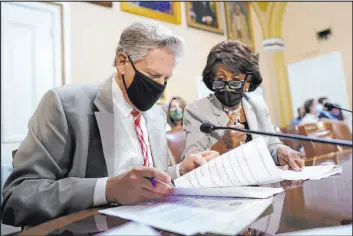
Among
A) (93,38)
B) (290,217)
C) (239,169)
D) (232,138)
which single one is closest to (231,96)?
(232,138)

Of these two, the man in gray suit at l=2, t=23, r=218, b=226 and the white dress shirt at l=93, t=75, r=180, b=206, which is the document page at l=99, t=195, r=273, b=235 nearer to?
the man in gray suit at l=2, t=23, r=218, b=226

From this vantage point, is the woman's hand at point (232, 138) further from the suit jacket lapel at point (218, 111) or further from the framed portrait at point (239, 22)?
the framed portrait at point (239, 22)

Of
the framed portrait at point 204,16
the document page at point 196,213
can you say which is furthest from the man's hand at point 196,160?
the framed portrait at point 204,16

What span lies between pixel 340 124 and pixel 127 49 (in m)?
1.98

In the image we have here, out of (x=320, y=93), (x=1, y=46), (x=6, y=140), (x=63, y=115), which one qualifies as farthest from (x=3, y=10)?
(x=320, y=93)

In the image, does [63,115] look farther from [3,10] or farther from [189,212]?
[3,10]

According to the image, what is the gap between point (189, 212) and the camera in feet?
1.75

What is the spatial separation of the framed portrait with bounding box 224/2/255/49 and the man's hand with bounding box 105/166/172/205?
4060mm

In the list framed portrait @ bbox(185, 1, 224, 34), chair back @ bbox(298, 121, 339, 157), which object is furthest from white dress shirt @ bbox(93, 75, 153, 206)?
framed portrait @ bbox(185, 1, 224, 34)

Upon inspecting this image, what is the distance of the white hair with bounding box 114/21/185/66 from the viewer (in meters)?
1.08

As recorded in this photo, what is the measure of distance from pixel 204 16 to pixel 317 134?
9.57ft

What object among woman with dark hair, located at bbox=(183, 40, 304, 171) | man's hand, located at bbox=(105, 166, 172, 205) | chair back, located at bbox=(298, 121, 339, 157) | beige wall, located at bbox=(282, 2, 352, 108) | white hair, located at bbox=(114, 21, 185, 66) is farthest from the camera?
beige wall, located at bbox=(282, 2, 352, 108)

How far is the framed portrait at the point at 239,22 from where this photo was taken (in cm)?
441

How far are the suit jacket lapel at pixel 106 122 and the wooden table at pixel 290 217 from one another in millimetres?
291
